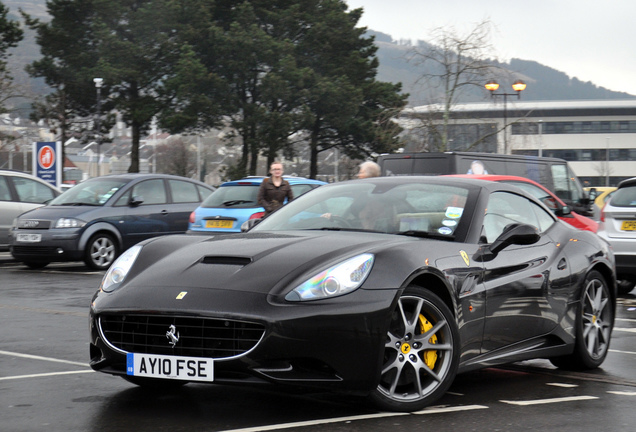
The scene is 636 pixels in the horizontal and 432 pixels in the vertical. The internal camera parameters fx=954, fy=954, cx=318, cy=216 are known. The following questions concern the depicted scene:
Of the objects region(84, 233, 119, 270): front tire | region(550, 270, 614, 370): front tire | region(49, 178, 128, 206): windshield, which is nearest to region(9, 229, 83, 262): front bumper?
region(84, 233, 119, 270): front tire

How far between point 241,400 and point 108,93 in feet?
181

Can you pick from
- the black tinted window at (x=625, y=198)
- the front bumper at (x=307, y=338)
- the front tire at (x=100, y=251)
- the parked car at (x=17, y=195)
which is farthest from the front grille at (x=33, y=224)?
the front bumper at (x=307, y=338)

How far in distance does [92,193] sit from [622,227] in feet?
29.8

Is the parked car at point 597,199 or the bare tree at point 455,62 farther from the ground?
the bare tree at point 455,62

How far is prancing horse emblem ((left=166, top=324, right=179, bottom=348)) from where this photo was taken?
4855 millimetres

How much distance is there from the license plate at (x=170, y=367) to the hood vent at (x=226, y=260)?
2.14ft

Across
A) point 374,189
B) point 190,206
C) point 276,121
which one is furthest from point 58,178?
point 276,121

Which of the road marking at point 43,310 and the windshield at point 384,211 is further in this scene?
the road marking at point 43,310

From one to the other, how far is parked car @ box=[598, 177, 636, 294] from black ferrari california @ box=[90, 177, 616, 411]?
5.76 m

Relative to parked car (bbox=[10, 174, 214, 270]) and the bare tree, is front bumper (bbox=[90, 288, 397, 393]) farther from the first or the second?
the bare tree

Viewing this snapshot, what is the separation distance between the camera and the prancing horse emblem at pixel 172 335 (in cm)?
486

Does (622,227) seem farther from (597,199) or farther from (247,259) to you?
(597,199)

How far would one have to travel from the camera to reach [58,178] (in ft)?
77.0

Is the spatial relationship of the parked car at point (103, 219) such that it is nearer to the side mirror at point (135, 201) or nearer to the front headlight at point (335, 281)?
the side mirror at point (135, 201)
